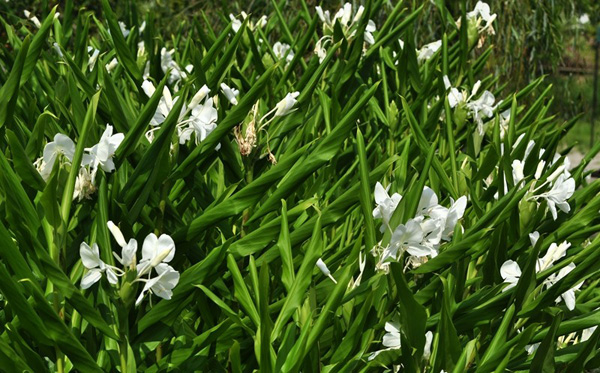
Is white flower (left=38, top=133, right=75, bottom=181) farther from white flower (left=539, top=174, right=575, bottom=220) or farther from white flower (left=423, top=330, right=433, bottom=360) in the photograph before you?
white flower (left=539, top=174, right=575, bottom=220)

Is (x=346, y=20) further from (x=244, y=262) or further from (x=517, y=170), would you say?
(x=244, y=262)

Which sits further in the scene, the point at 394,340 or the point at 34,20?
the point at 34,20

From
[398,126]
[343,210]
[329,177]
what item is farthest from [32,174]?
[398,126]

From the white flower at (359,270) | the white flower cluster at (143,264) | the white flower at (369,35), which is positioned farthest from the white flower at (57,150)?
the white flower at (369,35)

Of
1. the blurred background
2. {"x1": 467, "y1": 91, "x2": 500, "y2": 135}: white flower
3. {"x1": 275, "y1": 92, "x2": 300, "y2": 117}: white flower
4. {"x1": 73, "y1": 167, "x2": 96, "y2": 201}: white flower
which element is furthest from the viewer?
the blurred background

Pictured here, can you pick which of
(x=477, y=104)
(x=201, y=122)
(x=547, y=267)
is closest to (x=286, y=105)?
(x=201, y=122)

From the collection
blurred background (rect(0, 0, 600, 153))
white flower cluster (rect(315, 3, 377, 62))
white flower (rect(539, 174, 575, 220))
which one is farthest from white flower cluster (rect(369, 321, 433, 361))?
blurred background (rect(0, 0, 600, 153))

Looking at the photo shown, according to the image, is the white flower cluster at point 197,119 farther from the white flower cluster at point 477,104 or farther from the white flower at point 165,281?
the white flower cluster at point 477,104
